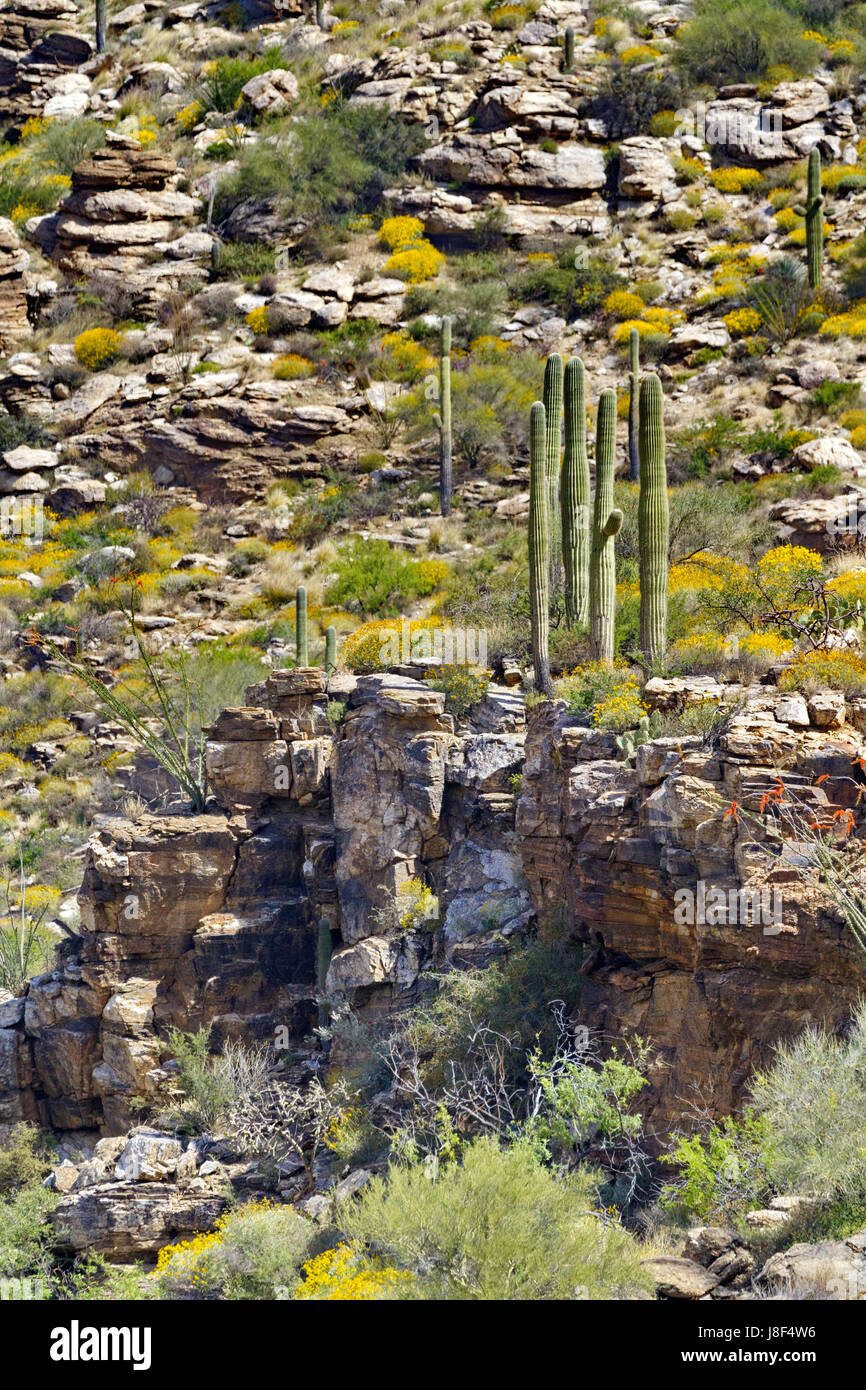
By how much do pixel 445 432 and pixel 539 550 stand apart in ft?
38.5

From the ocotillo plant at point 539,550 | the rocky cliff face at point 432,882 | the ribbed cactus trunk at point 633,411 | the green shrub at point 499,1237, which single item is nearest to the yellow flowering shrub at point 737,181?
the ribbed cactus trunk at point 633,411

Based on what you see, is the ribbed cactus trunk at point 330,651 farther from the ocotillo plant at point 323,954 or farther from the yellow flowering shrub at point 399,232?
the yellow flowering shrub at point 399,232

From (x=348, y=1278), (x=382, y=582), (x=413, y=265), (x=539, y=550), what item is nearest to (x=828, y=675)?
(x=539, y=550)

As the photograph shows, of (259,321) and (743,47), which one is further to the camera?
(743,47)

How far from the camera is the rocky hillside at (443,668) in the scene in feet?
35.8

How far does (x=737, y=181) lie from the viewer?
117ft

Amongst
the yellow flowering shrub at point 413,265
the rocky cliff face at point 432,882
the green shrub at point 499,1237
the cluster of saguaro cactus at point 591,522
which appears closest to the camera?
the green shrub at point 499,1237

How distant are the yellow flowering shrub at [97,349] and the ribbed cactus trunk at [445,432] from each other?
10294 mm

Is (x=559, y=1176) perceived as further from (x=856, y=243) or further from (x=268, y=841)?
(x=856, y=243)

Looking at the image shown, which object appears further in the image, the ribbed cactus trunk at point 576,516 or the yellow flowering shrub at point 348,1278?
the ribbed cactus trunk at point 576,516

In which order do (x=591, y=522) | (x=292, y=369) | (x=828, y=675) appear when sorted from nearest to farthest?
(x=828, y=675), (x=591, y=522), (x=292, y=369)

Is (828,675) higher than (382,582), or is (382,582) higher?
(828,675)

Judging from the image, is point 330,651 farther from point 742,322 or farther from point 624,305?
point 624,305
